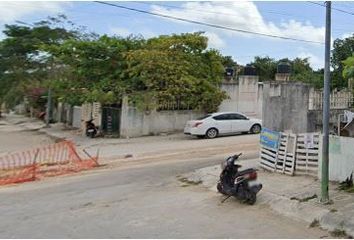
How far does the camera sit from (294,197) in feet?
32.6

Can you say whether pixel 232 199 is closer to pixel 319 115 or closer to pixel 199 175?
pixel 199 175

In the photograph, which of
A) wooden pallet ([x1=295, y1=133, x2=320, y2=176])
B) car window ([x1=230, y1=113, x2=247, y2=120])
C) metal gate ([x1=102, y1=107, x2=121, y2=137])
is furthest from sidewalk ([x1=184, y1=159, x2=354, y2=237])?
metal gate ([x1=102, y1=107, x2=121, y2=137])

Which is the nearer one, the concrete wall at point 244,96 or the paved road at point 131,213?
the paved road at point 131,213

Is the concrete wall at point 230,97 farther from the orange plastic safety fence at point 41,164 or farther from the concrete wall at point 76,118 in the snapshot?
the concrete wall at point 76,118

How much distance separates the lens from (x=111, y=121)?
27.8 meters

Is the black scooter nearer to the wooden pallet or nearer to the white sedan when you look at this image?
the wooden pallet

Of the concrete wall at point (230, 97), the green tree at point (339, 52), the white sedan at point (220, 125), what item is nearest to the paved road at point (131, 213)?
the white sedan at point (220, 125)

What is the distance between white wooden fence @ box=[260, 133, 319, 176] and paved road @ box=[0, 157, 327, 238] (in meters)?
2.41

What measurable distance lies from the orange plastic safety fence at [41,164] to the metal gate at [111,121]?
4.43 m

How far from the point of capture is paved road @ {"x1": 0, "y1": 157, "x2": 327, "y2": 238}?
8.29 m

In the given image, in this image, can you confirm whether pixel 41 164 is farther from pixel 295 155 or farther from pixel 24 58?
pixel 24 58

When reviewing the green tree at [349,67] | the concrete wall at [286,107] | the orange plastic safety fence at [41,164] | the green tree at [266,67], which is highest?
the green tree at [266,67]

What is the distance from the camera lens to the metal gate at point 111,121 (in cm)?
2709

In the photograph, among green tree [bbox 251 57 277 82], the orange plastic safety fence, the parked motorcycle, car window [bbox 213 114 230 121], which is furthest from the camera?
green tree [bbox 251 57 277 82]
